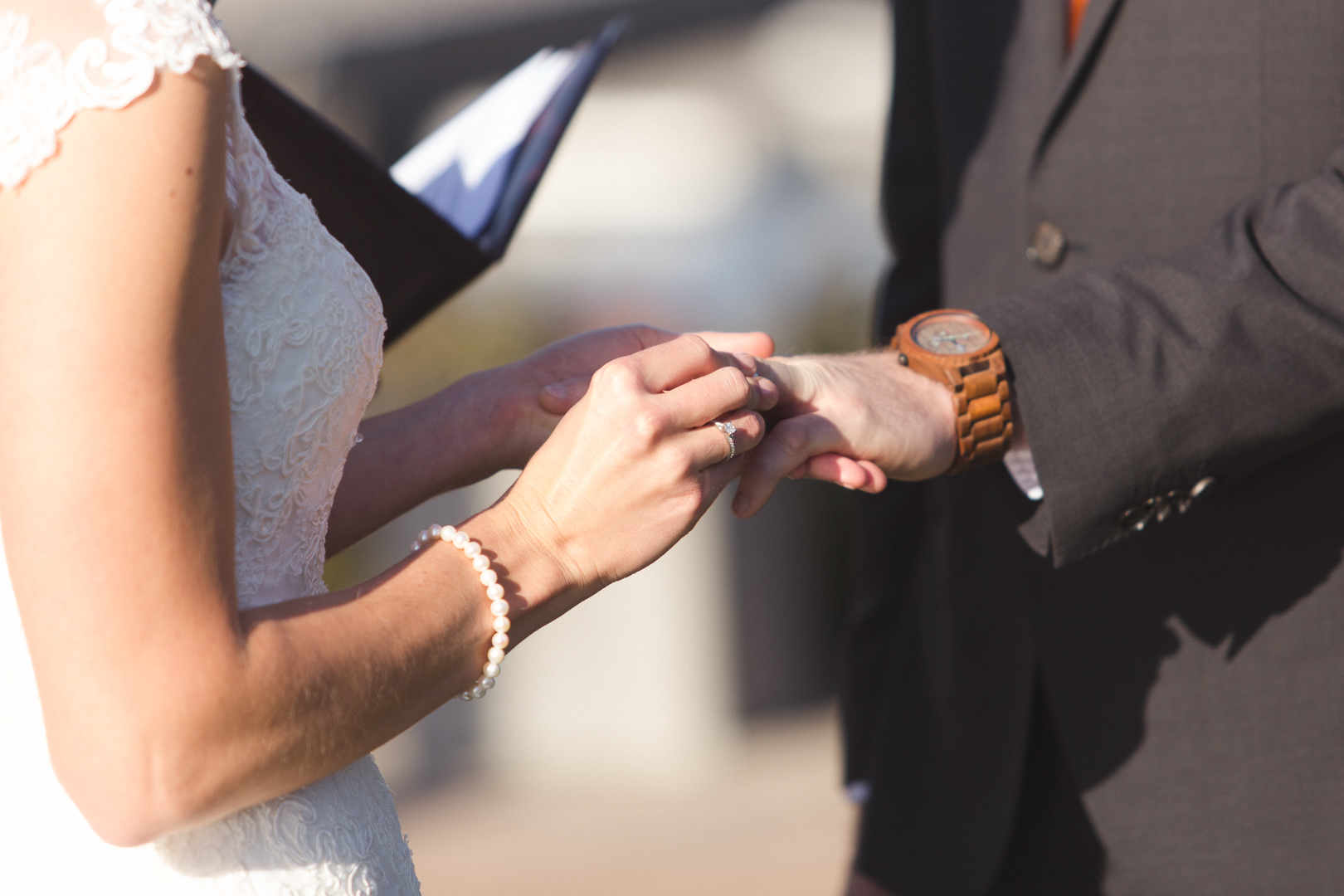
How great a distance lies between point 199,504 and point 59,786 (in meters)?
0.44

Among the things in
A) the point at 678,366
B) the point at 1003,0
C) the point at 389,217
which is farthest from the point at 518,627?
the point at 1003,0

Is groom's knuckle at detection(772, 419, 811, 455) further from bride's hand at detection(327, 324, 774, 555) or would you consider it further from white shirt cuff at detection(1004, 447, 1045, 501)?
Answer: white shirt cuff at detection(1004, 447, 1045, 501)

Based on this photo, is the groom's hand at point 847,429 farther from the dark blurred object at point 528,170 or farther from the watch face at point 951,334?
the dark blurred object at point 528,170

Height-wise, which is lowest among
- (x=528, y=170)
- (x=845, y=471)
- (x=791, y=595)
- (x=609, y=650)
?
(x=791, y=595)

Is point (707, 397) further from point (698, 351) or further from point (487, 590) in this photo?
point (487, 590)

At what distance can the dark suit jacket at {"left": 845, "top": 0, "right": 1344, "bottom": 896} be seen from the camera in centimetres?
157

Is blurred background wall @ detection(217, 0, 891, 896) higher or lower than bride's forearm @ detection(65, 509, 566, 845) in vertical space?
lower

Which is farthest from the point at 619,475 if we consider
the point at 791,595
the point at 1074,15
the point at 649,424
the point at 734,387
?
the point at 791,595

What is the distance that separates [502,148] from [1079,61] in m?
0.91

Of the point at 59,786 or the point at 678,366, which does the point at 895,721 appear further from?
the point at 59,786

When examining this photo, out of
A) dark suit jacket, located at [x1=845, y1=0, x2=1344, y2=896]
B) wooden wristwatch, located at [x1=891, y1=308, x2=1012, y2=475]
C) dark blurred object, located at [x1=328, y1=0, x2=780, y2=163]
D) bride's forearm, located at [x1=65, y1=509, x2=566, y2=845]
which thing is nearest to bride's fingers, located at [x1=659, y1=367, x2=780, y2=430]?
bride's forearm, located at [x1=65, y1=509, x2=566, y2=845]

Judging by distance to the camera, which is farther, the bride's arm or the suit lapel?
the suit lapel

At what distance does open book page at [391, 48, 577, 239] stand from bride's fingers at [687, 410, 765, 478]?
0.68 meters

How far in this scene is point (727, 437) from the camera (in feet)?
4.48
